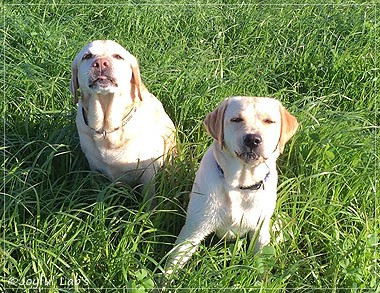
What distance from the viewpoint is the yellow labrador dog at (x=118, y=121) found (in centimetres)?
326

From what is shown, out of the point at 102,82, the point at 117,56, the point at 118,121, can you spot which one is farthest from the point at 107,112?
the point at 117,56

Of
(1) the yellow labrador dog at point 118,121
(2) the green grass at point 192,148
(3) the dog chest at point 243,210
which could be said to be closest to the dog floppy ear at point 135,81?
(1) the yellow labrador dog at point 118,121

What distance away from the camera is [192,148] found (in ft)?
12.1

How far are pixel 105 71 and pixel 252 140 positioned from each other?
96 centimetres

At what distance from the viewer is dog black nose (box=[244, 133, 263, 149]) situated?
8.67 feet

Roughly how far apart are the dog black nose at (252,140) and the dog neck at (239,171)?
0.50ft

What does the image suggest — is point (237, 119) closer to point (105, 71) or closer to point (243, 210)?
point (243, 210)

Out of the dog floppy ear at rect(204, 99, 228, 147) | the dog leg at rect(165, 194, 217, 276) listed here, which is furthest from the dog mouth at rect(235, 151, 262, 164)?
the dog leg at rect(165, 194, 217, 276)

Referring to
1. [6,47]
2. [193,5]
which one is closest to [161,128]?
[6,47]

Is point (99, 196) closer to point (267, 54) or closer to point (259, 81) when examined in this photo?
point (259, 81)

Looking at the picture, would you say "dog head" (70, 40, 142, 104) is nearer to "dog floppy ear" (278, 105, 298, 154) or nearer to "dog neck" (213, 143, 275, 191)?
"dog neck" (213, 143, 275, 191)

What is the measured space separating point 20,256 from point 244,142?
1.23m

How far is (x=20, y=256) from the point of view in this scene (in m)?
2.90

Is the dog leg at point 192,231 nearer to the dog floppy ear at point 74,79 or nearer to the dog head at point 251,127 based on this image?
the dog head at point 251,127
